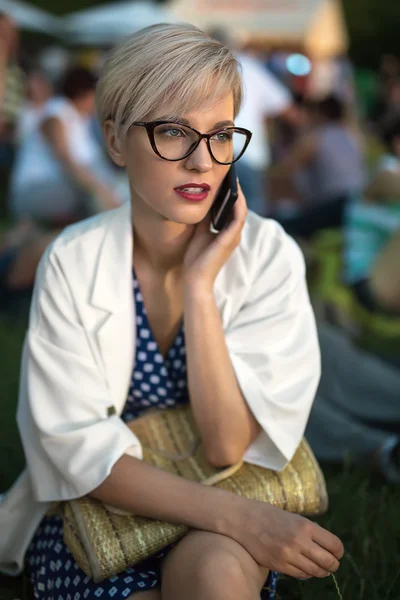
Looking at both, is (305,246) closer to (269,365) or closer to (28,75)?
(269,365)

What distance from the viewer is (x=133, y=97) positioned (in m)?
1.79

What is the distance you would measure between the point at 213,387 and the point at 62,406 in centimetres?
38

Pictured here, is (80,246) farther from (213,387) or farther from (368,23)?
(368,23)

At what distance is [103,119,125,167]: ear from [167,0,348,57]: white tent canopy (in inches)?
453

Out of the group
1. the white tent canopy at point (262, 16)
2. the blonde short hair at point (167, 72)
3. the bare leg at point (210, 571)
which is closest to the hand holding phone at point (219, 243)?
the blonde short hair at point (167, 72)

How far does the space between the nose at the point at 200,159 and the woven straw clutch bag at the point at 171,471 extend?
0.68 meters

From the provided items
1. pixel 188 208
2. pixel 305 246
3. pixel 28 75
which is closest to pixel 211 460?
pixel 188 208

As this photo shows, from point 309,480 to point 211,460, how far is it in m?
0.26

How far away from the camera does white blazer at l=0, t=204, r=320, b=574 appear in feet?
6.12

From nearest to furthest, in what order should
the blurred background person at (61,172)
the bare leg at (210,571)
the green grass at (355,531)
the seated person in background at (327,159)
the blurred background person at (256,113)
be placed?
the bare leg at (210,571) < the green grass at (355,531) < the blurred background person at (256,113) < the blurred background person at (61,172) < the seated person in background at (327,159)

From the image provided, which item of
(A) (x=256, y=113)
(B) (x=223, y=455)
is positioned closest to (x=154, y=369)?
(B) (x=223, y=455)

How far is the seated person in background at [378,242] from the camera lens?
4496mm

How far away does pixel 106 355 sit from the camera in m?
1.96

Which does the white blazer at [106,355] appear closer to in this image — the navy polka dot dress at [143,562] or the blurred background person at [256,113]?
the navy polka dot dress at [143,562]
